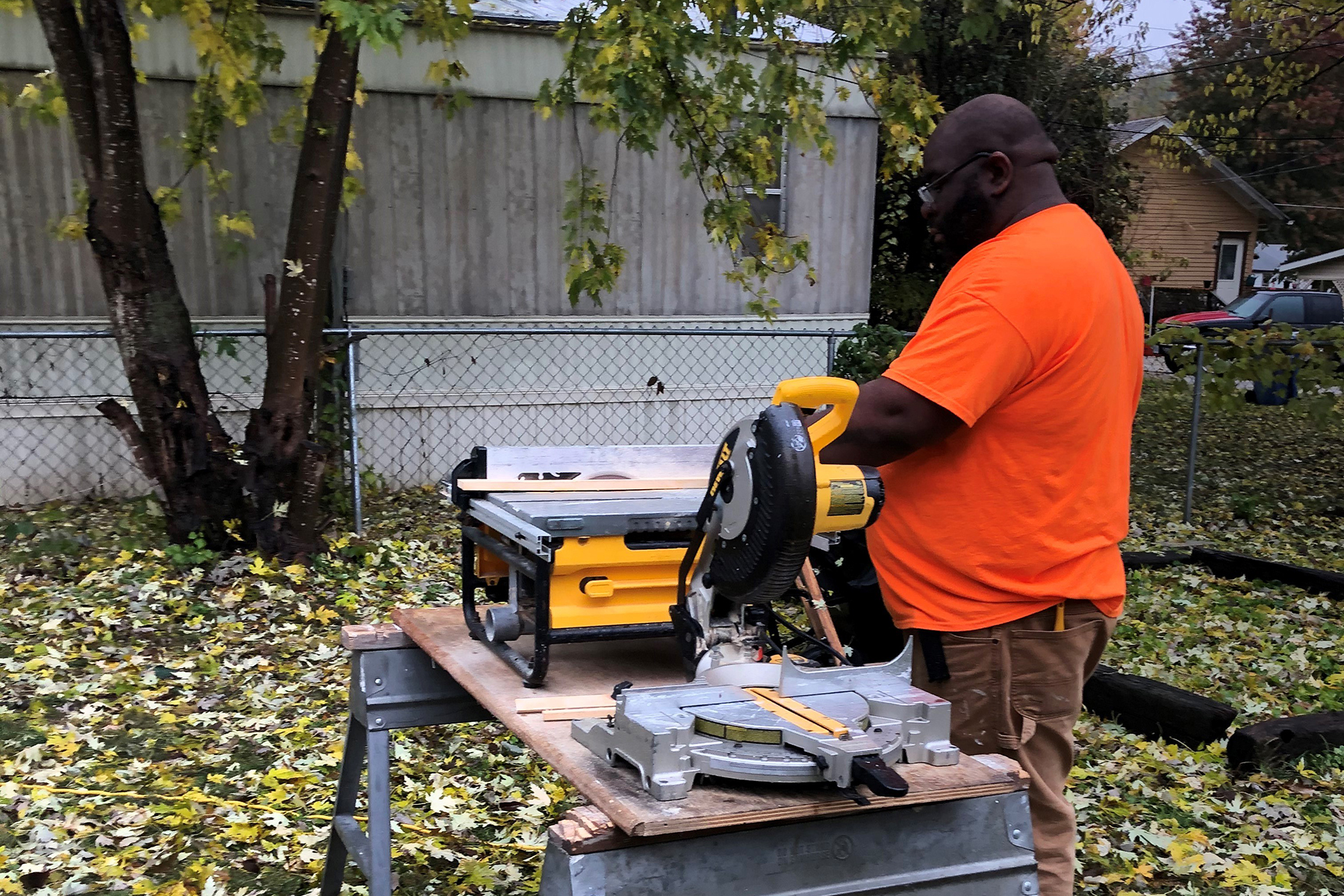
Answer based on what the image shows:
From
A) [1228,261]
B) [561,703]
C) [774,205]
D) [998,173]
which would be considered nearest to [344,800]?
[561,703]

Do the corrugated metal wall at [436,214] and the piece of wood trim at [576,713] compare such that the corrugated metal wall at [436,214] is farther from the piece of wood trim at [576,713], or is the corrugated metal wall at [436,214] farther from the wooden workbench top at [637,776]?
the piece of wood trim at [576,713]

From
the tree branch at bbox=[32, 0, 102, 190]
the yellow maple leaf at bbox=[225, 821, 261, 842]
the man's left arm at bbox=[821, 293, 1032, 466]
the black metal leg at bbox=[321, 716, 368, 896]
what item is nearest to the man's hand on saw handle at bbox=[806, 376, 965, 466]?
the man's left arm at bbox=[821, 293, 1032, 466]

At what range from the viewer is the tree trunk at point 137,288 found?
6.09 m

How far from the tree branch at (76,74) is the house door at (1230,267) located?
33072 millimetres

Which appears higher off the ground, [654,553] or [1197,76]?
[1197,76]

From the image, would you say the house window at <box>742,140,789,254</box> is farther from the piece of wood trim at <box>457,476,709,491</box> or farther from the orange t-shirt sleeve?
the orange t-shirt sleeve

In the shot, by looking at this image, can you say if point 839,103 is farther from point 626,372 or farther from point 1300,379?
point 1300,379

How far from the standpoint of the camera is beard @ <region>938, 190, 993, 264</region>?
235 cm

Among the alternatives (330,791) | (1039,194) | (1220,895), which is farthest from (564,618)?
(1220,895)

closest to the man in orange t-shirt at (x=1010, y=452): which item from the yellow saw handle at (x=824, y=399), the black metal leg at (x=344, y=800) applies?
the yellow saw handle at (x=824, y=399)

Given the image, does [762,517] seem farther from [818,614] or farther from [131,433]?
[131,433]

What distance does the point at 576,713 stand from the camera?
204 cm

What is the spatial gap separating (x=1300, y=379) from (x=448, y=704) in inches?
287

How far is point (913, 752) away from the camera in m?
1.72
